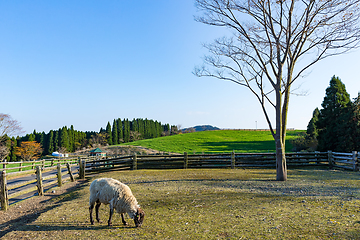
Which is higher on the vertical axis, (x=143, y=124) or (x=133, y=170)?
(x=143, y=124)

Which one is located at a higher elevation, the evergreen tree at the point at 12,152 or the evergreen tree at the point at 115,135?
the evergreen tree at the point at 115,135

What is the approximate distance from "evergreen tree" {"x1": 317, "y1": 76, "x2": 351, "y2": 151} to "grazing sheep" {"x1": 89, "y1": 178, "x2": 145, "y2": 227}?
25.0m

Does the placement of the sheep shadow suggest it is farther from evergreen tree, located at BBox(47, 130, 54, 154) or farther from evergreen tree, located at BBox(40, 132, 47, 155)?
evergreen tree, located at BBox(40, 132, 47, 155)

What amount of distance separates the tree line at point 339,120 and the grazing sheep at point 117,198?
80.8 feet

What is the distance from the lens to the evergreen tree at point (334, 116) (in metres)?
23.9

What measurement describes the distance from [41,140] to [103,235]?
70.3 m

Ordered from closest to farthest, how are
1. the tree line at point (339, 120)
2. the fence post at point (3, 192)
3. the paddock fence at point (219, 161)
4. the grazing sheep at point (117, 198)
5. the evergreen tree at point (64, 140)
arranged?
1. the grazing sheep at point (117, 198)
2. the fence post at point (3, 192)
3. the paddock fence at point (219, 161)
4. the tree line at point (339, 120)
5. the evergreen tree at point (64, 140)

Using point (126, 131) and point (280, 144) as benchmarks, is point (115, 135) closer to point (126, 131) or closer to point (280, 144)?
point (126, 131)

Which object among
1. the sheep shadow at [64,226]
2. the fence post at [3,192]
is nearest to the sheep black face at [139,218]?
the sheep shadow at [64,226]

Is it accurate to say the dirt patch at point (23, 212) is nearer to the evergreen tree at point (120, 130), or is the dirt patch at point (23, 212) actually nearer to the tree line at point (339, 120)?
the tree line at point (339, 120)

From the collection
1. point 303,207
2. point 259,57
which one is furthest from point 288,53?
point 303,207

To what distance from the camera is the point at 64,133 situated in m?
65.1

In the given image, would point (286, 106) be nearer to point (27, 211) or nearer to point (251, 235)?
point (251, 235)

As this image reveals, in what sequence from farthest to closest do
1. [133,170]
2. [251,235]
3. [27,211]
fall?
[133,170], [27,211], [251,235]
